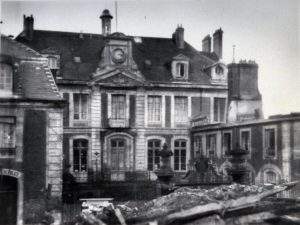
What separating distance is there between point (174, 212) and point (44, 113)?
236 inches

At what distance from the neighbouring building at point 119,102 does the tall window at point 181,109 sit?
0.09 ft

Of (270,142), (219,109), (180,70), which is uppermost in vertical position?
(180,70)

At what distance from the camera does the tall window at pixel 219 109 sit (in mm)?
26453

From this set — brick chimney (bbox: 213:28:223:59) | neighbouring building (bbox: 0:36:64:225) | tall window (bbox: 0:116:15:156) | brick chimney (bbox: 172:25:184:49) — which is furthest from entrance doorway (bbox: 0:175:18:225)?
brick chimney (bbox: 213:28:223:59)

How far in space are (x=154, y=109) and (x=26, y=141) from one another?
36.2 feet

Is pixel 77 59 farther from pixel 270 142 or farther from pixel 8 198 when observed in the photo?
pixel 8 198

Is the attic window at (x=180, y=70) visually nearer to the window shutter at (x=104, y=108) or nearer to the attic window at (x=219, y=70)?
the attic window at (x=219, y=70)

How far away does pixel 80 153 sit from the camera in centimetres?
2411

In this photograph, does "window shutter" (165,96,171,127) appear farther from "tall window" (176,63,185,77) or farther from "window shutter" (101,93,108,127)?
"window shutter" (101,93,108,127)

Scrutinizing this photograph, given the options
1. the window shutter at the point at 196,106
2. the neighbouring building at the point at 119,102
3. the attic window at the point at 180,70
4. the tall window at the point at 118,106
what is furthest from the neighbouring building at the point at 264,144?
the tall window at the point at 118,106

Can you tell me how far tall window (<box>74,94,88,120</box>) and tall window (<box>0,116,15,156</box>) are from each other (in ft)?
30.3

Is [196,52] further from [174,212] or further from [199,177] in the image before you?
[174,212]

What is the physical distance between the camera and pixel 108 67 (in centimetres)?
2422

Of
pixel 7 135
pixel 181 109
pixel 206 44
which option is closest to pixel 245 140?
pixel 181 109
